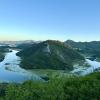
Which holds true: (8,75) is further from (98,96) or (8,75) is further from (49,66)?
Result: (98,96)

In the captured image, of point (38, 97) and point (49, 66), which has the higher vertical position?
point (38, 97)

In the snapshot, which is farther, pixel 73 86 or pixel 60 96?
pixel 73 86

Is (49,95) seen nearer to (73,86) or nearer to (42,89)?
(42,89)

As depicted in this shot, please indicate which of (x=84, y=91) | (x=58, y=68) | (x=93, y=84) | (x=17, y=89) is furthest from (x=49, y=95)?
(x=58, y=68)

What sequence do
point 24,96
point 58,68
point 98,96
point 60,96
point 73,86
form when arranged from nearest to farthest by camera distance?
1. point 24,96
2. point 60,96
3. point 98,96
4. point 73,86
5. point 58,68

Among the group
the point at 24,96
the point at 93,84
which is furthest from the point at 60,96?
the point at 93,84

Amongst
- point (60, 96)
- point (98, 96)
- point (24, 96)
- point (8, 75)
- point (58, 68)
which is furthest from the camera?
point (58, 68)
